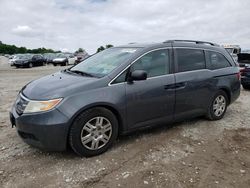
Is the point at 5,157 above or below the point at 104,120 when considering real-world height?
below

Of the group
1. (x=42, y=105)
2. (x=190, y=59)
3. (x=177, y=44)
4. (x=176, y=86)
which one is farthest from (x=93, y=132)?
(x=190, y=59)

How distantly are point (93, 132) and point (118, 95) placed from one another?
0.64 meters

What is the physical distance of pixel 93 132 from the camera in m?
3.71

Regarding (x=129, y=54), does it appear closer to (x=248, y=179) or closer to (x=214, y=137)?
(x=214, y=137)

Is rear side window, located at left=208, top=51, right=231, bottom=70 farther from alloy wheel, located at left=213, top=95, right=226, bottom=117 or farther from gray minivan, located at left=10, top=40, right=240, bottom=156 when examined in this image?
alloy wheel, located at left=213, top=95, right=226, bottom=117

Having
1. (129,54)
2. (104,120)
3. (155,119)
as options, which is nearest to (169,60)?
(129,54)

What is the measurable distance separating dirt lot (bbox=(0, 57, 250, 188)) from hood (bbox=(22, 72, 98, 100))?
899 millimetres

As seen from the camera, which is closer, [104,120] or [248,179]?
[248,179]

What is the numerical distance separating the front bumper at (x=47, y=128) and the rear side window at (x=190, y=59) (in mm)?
2343

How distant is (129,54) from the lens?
4.29 meters

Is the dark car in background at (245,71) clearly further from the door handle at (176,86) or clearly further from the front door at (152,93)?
the front door at (152,93)

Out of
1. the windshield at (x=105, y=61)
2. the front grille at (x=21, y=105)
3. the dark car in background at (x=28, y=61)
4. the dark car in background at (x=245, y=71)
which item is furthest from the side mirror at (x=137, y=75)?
the dark car in background at (x=28, y=61)

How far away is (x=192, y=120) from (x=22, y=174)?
3.53 m

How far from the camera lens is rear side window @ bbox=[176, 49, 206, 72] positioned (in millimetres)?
4743
